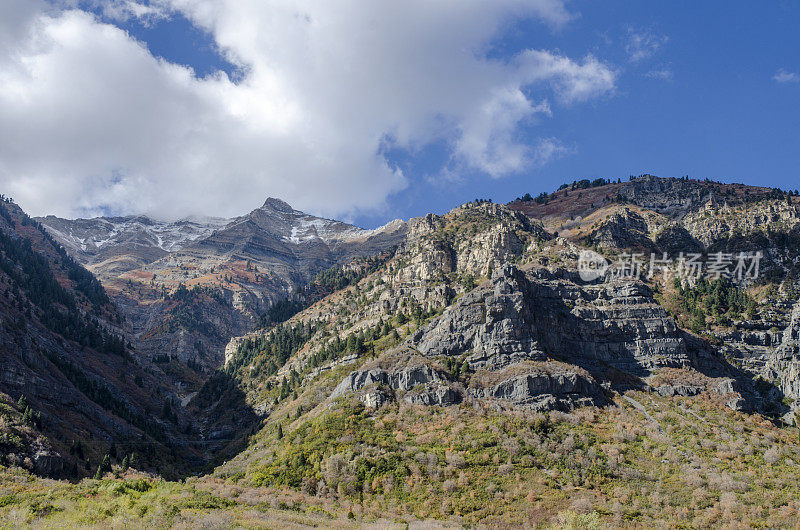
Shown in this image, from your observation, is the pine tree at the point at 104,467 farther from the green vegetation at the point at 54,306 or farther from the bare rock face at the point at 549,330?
the green vegetation at the point at 54,306

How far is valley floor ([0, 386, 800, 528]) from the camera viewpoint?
2169 inches

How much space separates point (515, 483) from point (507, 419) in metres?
19.2

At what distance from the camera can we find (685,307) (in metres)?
154

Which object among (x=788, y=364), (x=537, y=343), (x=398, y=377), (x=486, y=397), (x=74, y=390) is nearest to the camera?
(x=486, y=397)

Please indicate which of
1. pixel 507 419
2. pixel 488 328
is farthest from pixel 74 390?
pixel 488 328

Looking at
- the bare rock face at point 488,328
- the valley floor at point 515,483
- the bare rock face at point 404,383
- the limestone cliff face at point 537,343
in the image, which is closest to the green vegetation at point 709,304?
the limestone cliff face at point 537,343

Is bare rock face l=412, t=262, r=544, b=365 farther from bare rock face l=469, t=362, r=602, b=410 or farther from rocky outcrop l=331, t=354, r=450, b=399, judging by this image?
rocky outcrop l=331, t=354, r=450, b=399

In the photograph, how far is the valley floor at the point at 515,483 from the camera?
55094 millimetres

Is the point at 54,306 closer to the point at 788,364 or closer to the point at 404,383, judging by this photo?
the point at 404,383

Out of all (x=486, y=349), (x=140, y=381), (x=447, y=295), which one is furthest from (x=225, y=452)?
(x=447, y=295)

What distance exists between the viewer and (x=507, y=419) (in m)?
94.5

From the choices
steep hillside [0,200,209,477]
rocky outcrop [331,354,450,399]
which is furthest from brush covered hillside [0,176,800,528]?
steep hillside [0,200,209,477]

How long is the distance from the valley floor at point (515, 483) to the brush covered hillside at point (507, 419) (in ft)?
1.17

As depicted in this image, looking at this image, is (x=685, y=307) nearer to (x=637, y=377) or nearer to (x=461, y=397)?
(x=637, y=377)
